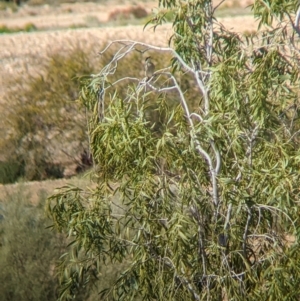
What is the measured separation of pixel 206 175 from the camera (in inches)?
341

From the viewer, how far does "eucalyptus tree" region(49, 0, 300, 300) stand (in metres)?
8.17

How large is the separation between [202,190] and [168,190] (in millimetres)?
315

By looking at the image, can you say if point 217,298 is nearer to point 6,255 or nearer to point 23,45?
point 6,255

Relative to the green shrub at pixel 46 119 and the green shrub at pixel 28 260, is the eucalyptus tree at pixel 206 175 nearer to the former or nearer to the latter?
the green shrub at pixel 28 260

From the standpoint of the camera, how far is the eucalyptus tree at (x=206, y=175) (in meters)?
8.17

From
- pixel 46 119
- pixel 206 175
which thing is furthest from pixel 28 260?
pixel 46 119

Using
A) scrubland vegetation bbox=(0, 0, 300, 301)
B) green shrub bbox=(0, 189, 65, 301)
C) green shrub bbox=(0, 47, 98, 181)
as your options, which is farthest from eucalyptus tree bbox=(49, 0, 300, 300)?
green shrub bbox=(0, 47, 98, 181)

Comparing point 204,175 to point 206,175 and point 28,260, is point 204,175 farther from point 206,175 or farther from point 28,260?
point 28,260

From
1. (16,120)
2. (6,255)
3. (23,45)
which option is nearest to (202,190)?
(6,255)

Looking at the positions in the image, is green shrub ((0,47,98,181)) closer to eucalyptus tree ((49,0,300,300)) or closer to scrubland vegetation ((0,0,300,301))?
scrubland vegetation ((0,0,300,301))

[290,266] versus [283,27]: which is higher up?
[283,27]

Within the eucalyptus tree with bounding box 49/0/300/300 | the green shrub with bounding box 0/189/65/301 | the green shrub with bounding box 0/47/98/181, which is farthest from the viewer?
the green shrub with bounding box 0/47/98/181

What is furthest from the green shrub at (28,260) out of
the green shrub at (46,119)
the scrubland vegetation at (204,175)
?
the green shrub at (46,119)

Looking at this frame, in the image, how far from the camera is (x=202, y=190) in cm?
857
